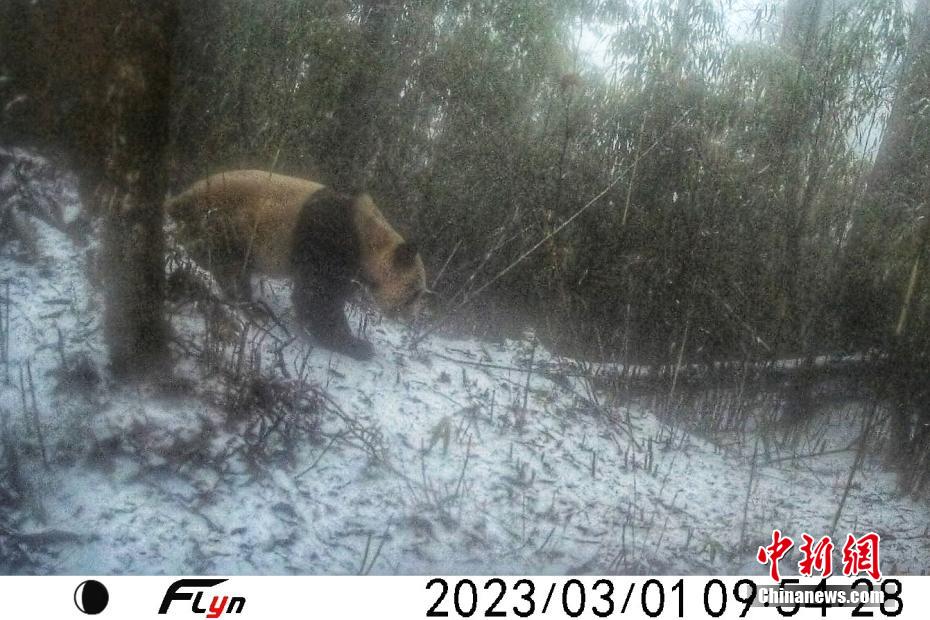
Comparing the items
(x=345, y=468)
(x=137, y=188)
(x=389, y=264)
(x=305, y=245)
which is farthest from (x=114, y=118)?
(x=345, y=468)

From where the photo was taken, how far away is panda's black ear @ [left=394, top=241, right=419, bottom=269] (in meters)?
2.16

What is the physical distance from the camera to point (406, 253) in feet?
7.23

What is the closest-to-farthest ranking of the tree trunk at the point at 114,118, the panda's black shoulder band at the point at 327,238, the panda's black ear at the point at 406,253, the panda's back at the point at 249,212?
the tree trunk at the point at 114,118, the panda's back at the point at 249,212, the panda's black shoulder band at the point at 327,238, the panda's black ear at the point at 406,253

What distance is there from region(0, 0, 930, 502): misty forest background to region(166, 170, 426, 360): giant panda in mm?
81

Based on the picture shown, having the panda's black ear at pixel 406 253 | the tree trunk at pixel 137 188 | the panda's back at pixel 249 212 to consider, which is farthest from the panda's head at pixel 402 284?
the tree trunk at pixel 137 188

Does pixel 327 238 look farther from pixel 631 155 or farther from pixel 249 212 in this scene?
pixel 631 155

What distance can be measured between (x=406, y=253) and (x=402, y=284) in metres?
0.11

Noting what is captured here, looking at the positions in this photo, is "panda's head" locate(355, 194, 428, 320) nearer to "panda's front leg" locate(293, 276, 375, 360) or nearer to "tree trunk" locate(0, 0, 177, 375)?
"panda's front leg" locate(293, 276, 375, 360)

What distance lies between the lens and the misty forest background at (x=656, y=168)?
6.82ft

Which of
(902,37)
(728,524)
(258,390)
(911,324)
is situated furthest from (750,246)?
(258,390)

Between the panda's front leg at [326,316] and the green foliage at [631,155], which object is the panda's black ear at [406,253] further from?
the panda's front leg at [326,316]

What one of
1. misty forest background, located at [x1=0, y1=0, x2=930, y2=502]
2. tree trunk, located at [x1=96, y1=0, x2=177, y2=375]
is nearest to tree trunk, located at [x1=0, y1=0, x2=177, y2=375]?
tree trunk, located at [x1=96, y1=0, x2=177, y2=375]

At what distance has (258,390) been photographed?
5.76 ft

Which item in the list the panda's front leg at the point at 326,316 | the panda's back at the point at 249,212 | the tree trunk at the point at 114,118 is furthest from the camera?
the panda's front leg at the point at 326,316
